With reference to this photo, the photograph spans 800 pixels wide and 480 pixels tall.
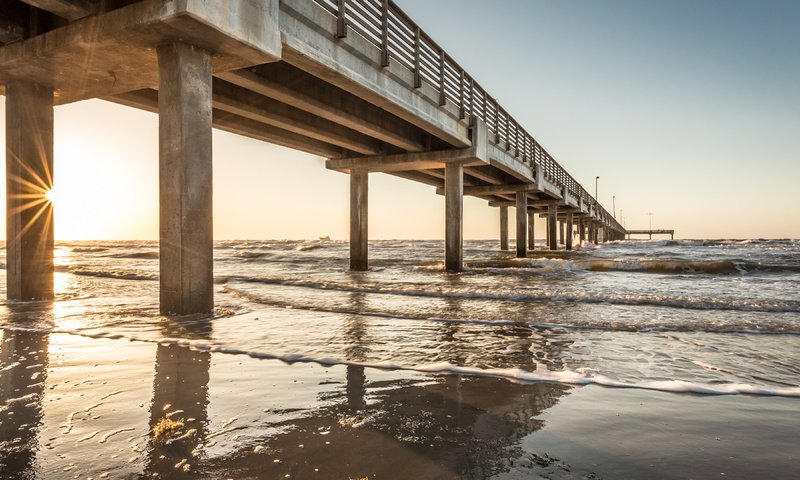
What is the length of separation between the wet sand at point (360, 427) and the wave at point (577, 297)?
6270 millimetres

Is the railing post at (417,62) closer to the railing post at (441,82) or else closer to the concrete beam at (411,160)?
the railing post at (441,82)

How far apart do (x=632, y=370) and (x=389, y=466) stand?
297cm

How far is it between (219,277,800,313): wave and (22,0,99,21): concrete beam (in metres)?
7.45

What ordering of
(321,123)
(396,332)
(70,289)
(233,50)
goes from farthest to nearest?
(321,123)
(70,289)
(233,50)
(396,332)

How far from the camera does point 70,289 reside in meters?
11.4

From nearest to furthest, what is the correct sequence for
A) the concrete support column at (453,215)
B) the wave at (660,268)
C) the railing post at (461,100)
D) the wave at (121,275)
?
the wave at (121,275) → the railing post at (461,100) → the concrete support column at (453,215) → the wave at (660,268)

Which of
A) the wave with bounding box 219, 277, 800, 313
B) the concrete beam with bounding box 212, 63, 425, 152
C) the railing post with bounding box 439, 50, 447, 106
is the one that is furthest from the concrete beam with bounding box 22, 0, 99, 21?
the railing post with bounding box 439, 50, 447, 106

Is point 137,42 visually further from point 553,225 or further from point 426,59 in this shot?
point 553,225

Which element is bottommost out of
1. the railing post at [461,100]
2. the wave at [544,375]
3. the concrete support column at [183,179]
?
the wave at [544,375]

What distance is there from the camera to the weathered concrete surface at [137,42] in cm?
650

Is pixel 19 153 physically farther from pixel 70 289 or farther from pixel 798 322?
pixel 798 322

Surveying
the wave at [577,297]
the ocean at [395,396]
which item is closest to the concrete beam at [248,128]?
the wave at [577,297]

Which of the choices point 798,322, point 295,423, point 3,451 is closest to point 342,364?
point 295,423

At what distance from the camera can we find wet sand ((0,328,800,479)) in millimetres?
2102
